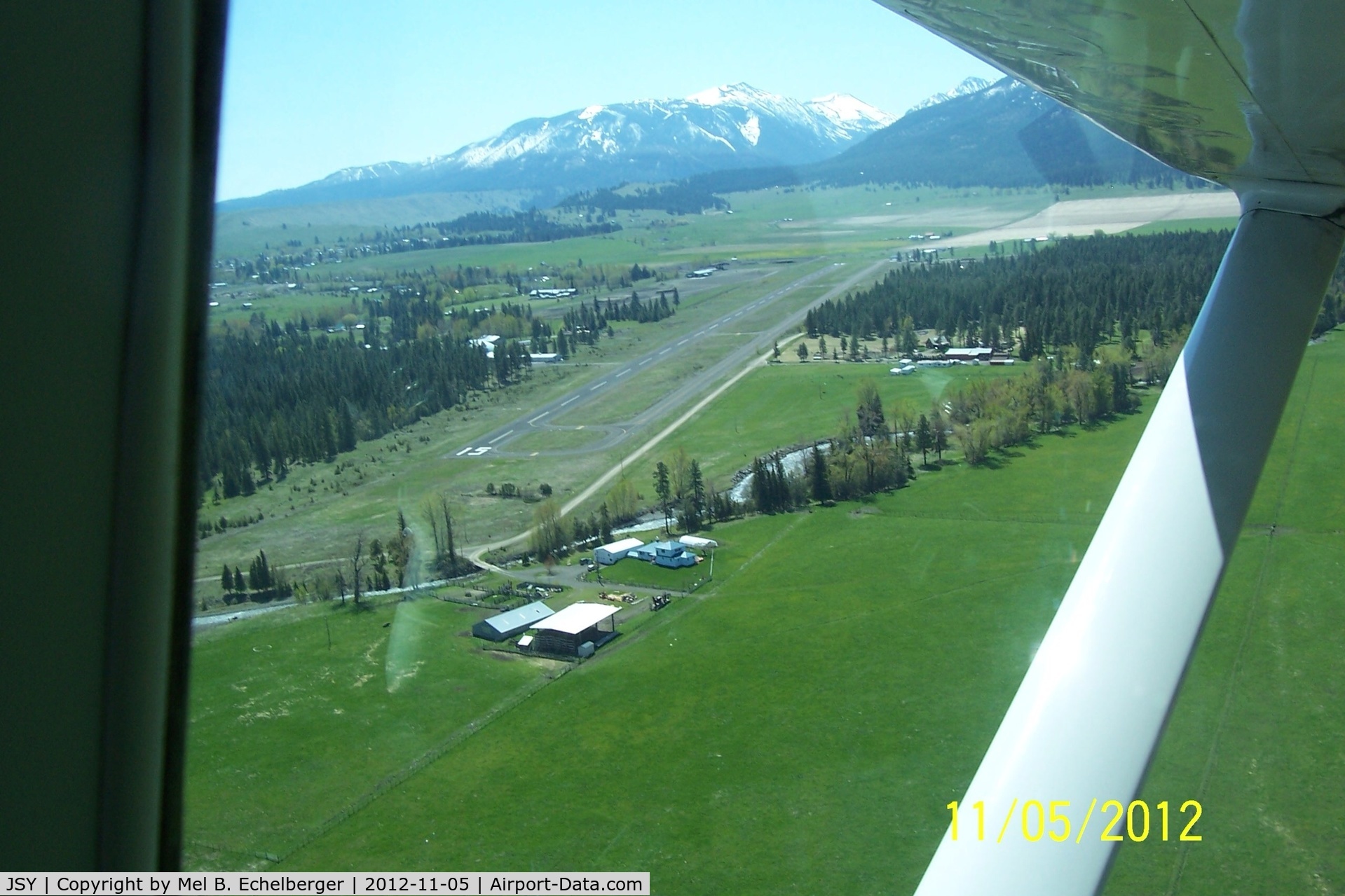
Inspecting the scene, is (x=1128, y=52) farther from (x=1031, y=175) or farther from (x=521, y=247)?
(x=521, y=247)

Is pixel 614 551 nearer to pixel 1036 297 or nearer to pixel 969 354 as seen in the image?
pixel 969 354

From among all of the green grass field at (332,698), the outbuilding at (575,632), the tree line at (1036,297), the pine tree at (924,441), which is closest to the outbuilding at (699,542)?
the outbuilding at (575,632)

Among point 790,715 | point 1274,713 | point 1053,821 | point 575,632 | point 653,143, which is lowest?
point 790,715

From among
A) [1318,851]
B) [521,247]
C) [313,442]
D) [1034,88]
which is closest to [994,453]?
[1318,851]

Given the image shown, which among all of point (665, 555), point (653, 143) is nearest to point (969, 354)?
point (665, 555)

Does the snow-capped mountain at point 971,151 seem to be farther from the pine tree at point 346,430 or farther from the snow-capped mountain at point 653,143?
the pine tree at point 346,430

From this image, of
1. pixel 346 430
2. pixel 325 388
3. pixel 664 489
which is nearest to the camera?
pixel 325 388
